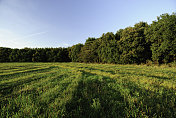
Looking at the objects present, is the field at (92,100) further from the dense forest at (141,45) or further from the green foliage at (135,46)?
the green foliage at (135,46)

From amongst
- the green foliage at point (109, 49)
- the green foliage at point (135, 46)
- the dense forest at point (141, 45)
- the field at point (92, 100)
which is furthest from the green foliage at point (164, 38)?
the field at point (92, 100)

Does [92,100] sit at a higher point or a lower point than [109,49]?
lower

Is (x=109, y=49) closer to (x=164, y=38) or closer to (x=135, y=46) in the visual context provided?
(x=135, y=46)

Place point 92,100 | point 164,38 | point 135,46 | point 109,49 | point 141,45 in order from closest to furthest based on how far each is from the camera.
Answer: point 92,100 < point 164,38 < point 141,45 < point 135,46 < point 109,49

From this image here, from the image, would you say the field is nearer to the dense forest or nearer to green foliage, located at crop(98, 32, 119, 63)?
the dense forest

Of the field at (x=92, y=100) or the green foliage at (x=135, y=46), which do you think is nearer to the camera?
the field at (x=92, y=100)

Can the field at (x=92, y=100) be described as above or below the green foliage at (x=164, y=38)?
below

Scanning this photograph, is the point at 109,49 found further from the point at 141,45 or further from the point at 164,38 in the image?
the point at 164,38

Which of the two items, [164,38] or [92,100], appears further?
[164,38]

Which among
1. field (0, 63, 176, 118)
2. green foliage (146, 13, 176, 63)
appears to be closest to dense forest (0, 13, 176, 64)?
green foliage (146, 13, 176, 63)

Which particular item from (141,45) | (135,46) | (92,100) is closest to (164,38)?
(141,45)

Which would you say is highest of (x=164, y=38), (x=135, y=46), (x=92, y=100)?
(x=164, y=38)

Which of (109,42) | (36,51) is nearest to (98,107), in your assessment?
(109,42)

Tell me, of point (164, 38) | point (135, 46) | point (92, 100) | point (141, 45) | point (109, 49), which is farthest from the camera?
point (109, 49)
